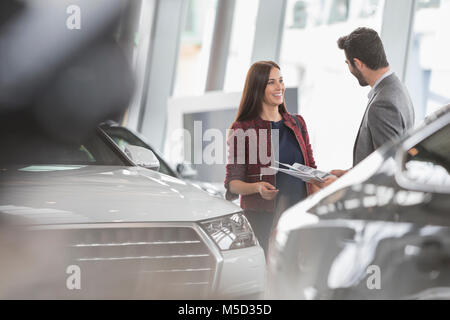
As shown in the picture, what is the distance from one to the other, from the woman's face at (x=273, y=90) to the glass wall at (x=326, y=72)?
101 inches

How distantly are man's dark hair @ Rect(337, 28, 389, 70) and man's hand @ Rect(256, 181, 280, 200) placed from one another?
0.75 metres

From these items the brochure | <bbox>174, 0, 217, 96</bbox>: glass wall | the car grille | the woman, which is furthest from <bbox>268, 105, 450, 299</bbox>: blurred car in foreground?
<bbox>174, 0, 217, 96</bbox>: glass wall

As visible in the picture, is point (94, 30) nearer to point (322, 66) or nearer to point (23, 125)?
point (23, 125)

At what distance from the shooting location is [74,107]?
10.0ft

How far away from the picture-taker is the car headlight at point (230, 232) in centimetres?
274

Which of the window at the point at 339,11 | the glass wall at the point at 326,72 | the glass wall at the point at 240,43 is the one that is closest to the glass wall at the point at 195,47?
the glass wall at the point at 240,43

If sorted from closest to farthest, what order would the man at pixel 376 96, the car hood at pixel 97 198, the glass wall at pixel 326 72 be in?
the car hood at pixel 97 198 < the man at pixel 376 96 < the glass wall at pixel 326 72

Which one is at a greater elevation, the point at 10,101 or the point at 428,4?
the point at 428,4

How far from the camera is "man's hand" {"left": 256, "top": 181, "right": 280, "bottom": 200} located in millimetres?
3201

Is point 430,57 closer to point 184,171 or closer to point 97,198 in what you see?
point 184,171

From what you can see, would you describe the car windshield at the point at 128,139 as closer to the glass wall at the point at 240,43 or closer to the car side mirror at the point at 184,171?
the car side mirror at the point at 184,171

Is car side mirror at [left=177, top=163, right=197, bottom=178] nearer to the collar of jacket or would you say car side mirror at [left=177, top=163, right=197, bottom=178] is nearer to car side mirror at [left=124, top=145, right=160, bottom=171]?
car side mirror at [left=124, top=145, right=160, bottom=171]
